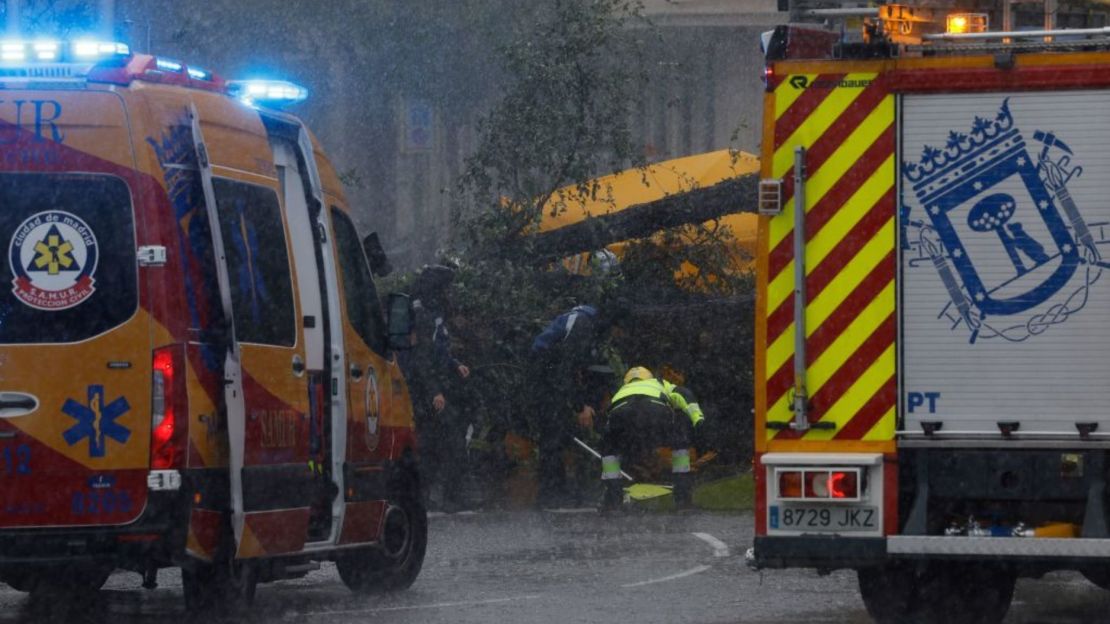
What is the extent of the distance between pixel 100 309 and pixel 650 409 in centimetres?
770

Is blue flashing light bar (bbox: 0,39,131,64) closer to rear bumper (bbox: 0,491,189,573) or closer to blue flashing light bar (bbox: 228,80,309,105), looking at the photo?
blue flashing light bar (bbox: 228,80,309,105)

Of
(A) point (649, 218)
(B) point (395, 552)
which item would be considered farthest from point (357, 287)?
(A) point (649, 218)

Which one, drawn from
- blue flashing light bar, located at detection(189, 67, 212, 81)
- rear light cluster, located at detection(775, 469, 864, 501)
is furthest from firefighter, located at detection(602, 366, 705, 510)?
rear light cluster, located at detection(775, 469, 864, 501)

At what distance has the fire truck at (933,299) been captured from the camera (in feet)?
24.4

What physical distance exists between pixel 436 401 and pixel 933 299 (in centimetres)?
839

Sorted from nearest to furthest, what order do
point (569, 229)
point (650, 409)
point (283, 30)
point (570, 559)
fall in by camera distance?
point (570, 559), point (650, 409), point (569, 229), point (283, 30)

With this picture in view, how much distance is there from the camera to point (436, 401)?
15633 mm

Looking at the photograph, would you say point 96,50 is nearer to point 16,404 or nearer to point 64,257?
point 64,257

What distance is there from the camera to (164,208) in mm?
8281

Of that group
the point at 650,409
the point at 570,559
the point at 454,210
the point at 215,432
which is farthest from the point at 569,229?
the point at 215,432

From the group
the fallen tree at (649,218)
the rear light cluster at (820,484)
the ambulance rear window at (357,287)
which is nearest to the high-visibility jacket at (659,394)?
the fallen tree at (649,218)

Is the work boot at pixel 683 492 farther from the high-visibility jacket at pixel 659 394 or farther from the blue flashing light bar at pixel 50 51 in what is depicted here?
the blue flashing light bar at pixel 50 51

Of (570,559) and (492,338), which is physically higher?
(492,338)

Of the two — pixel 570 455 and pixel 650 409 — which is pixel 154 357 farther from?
pixel 570 455
